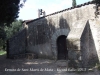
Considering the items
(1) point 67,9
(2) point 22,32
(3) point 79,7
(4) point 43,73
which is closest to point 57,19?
(1) point 67,9

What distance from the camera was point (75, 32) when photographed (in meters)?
7.63

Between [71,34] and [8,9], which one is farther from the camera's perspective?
[8,9]

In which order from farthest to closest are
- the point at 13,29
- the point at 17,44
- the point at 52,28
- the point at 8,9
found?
the point at 13,29, the point at 17,44, the point at 52,28, the point at 8,9

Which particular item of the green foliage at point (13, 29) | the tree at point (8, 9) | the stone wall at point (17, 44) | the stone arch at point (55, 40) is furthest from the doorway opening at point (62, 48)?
the green foliage at point (13, 29)

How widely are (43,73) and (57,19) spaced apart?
5005mm

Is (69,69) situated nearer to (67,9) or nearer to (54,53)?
(54,53)

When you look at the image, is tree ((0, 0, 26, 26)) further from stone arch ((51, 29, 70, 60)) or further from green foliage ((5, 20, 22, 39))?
green foliage ((5, 20, 22, 39))

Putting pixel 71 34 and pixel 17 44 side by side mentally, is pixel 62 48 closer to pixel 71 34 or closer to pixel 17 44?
pixel 71 34

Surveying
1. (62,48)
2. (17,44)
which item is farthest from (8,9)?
(62,48)

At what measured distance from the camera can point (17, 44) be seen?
41.4 feet

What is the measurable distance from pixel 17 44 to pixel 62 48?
432 cm

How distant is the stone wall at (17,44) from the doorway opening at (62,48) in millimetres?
3840

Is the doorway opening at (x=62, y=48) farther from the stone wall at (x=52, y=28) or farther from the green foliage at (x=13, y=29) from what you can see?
the green foliage at (x=13, y=29)

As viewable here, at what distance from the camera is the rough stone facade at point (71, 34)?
7.25 metres
